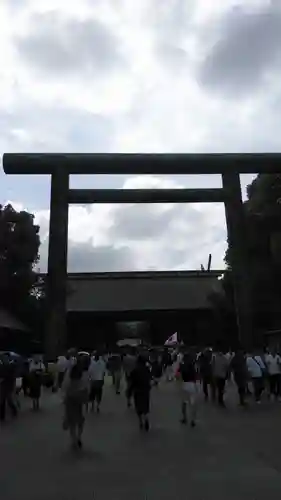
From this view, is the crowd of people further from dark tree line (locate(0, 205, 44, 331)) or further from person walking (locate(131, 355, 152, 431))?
dark tree line (locate(0, 205, 44, 331))

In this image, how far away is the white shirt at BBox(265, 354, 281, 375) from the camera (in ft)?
61.3

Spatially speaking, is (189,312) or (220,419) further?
(189,312)

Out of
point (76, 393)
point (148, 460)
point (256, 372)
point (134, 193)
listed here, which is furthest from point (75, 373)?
point (134, 193)

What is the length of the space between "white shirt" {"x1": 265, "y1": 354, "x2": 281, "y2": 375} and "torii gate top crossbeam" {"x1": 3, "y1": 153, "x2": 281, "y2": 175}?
9.96 m

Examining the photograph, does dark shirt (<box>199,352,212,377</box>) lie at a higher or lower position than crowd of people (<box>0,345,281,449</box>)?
higher

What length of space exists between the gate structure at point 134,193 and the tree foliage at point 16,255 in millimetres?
11812

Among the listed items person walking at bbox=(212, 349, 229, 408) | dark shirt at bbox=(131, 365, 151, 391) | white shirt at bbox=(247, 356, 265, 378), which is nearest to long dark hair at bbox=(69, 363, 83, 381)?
dark shirt at bbox=(131, 365, 151, 391)

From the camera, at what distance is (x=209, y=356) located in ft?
68.3

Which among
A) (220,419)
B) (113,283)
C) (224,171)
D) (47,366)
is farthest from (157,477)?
(113,283)

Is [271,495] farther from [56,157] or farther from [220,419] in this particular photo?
[56,157]

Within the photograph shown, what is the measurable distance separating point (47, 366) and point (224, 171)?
33.9 feet

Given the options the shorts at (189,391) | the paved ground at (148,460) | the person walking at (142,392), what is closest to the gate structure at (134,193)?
the paved ground at (148,460)

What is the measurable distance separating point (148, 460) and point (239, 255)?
60.3 ft

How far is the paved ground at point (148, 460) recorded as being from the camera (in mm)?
7258
